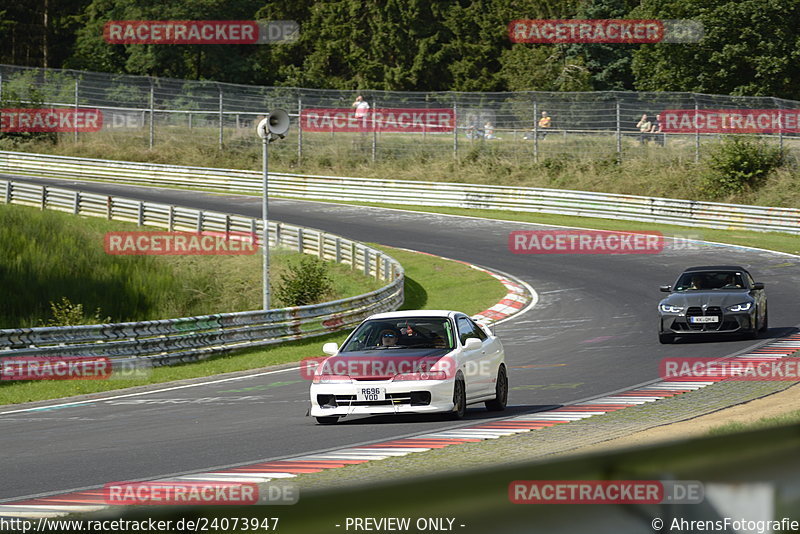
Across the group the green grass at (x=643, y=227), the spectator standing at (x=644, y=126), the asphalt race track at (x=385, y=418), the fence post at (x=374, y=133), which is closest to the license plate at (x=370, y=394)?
the asphalt race track at (x=385, y=418)

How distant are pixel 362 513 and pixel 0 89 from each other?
57084mm

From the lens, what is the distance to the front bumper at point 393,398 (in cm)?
1250

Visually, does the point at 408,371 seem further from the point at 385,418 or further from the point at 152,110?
the point at 152,110

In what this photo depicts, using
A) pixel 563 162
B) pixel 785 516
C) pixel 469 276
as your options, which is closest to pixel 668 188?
pixel 563 162

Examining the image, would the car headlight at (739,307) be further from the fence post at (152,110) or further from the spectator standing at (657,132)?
the fence post at (152,110)

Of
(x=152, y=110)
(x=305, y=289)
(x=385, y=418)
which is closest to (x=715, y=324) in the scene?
(x=385, y=418)

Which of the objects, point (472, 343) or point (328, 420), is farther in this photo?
point (472, 343)

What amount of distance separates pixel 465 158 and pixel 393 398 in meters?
38.3

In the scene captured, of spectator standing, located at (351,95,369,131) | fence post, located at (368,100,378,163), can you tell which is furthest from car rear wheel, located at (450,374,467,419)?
spectator standing, located at (351,95,369,131)

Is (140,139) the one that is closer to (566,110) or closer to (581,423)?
(566,110)

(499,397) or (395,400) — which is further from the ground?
(395,400)

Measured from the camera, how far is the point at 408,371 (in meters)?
12.6

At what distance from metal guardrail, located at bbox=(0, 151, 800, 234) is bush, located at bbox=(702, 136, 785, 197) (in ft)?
13.1

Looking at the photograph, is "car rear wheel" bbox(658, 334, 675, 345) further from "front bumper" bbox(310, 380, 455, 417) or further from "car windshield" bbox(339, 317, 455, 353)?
"front bumper" bbox(310, 380, 455, 417)
